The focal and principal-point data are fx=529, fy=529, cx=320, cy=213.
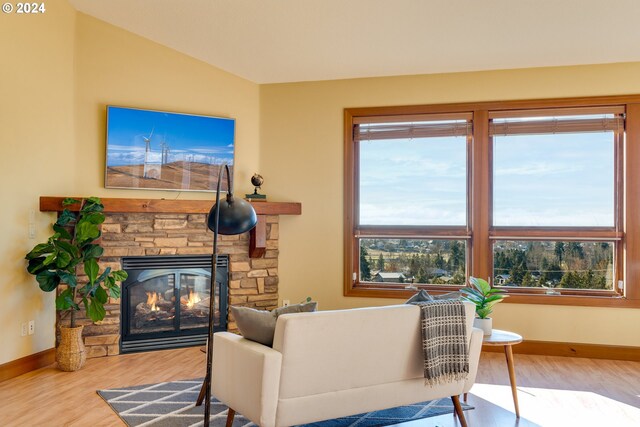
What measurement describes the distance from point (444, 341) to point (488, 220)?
248 cm

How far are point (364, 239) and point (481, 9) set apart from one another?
2562 millimetres

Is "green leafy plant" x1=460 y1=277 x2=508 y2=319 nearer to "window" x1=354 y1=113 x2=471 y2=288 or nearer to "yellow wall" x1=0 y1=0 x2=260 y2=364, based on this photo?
"window" x1=354 y1=113 x2=471 y2=288

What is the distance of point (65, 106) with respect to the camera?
15.5 feet

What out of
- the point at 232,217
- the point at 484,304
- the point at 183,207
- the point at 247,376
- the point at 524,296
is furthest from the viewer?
the point at 524,296

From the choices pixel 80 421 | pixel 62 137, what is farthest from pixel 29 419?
pixel 62 137

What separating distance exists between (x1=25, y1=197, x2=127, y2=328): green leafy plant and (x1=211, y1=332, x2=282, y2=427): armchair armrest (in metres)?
1.81

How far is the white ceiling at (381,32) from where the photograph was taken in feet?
13.2

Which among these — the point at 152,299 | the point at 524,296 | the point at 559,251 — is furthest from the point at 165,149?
the point at 559,251

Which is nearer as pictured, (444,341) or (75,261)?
(444,341)

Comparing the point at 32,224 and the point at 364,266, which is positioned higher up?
the point at 32,224

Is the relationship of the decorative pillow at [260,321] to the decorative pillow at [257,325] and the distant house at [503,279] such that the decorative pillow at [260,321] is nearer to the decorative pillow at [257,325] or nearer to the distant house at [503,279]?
the decorative pillow at [257,325]

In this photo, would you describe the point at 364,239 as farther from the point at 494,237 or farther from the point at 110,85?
the point at 110,85

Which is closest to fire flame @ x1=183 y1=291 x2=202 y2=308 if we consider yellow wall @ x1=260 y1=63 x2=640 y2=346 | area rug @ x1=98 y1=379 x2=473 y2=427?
yellow wall @ x1=260 y1=63 x2=640 y2=346

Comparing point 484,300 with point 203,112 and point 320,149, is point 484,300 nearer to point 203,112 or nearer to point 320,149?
point 320,149
